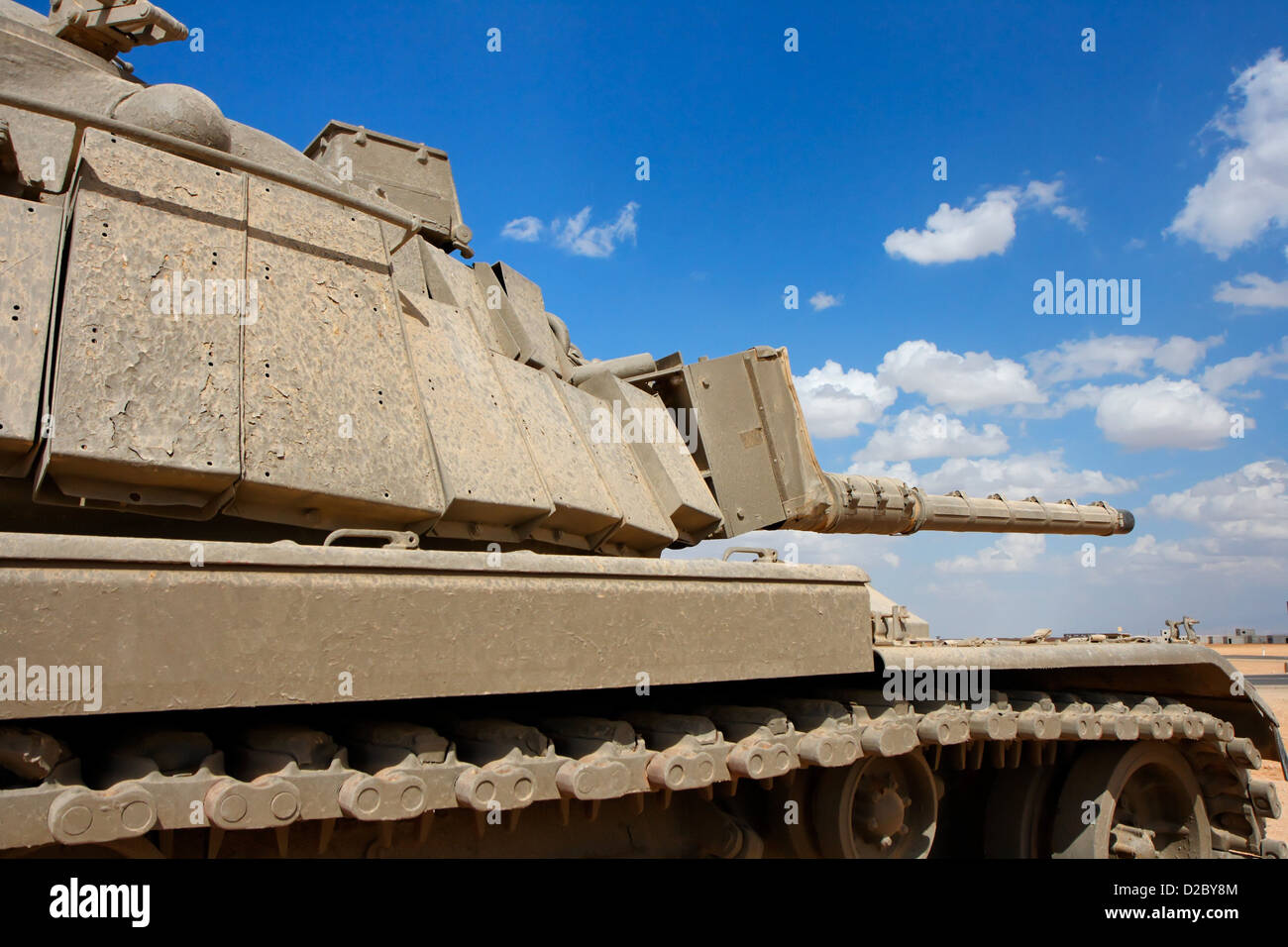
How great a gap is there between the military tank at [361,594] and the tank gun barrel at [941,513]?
156 centimetres

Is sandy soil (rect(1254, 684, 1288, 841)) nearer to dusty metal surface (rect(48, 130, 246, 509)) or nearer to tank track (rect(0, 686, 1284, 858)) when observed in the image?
tank track (rect(0, 686, 1284, 858))

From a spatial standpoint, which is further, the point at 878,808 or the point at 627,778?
the point at 878,808

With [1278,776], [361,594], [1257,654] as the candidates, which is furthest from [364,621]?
[1257,654]

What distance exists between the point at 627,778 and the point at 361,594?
95 centimetres

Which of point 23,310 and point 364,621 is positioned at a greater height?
point 23,310

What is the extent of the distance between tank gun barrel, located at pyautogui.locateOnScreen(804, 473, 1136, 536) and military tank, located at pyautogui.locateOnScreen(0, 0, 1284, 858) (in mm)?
1560

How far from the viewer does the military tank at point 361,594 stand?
7.11ft

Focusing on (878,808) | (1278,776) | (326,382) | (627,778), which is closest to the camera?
(627,778)

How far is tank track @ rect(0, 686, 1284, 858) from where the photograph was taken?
6.93 feet

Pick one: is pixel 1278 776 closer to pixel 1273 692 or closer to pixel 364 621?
pixel 1273 692

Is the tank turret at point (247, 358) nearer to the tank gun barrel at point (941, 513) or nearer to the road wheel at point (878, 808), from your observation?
the road wheel at point (878, 808)

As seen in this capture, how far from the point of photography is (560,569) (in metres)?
2.79

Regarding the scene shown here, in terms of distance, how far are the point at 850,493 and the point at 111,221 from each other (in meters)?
4.46

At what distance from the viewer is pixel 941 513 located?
22.9ft
